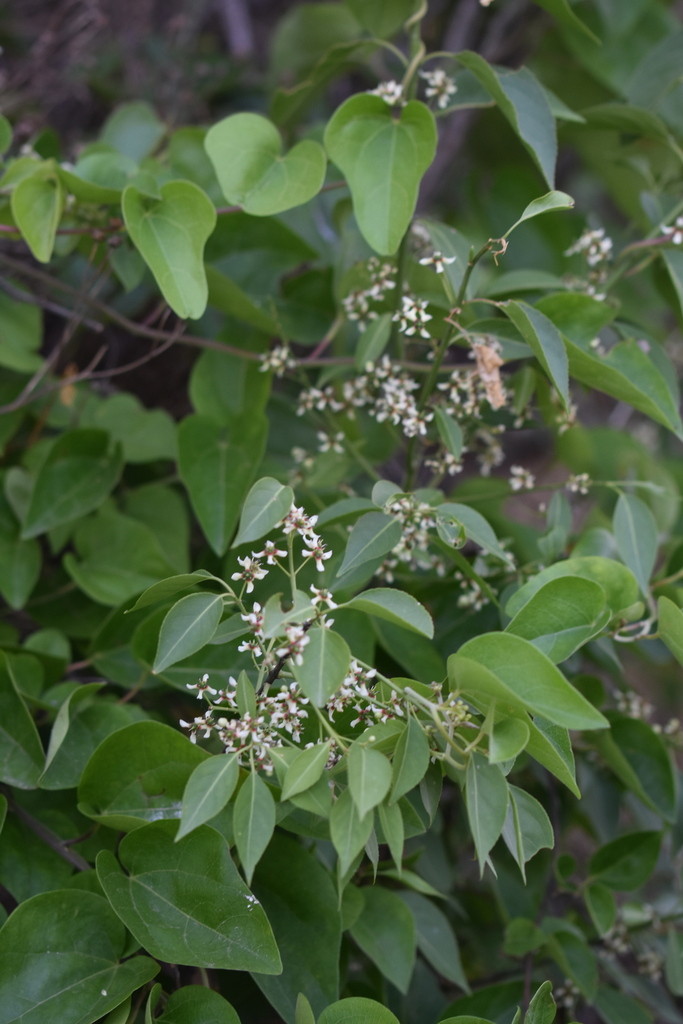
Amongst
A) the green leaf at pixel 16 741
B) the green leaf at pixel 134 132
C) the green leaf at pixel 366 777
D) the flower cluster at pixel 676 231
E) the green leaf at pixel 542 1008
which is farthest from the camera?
the green leaf at pixel 134 132

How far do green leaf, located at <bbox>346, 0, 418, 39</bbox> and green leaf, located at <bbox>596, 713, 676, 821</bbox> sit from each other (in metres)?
0.83

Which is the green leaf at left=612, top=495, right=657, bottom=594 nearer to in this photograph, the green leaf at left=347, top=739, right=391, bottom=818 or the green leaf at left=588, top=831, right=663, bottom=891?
the green leaf at left=588, top=831, right=663, bottom=891

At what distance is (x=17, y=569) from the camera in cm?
84

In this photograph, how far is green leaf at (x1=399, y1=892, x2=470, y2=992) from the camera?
0.74m

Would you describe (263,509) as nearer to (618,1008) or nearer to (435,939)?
(435,939)

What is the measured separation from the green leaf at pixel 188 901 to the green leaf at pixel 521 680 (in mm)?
218

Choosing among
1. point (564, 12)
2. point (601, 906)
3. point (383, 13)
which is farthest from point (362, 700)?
point (383, 13)

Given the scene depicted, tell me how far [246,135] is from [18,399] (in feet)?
1.36

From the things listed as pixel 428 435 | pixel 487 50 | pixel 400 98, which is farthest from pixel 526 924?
pixel 487 50

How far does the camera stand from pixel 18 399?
3.12 feet

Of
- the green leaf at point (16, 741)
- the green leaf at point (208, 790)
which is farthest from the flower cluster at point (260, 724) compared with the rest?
the green leaf at point (16, 741)

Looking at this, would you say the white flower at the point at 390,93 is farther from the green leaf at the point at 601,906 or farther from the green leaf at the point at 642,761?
the green leaf at the point at 601,906

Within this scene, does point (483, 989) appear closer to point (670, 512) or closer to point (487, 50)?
point (670, 512)

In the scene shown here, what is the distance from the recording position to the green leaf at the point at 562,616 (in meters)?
0.54
